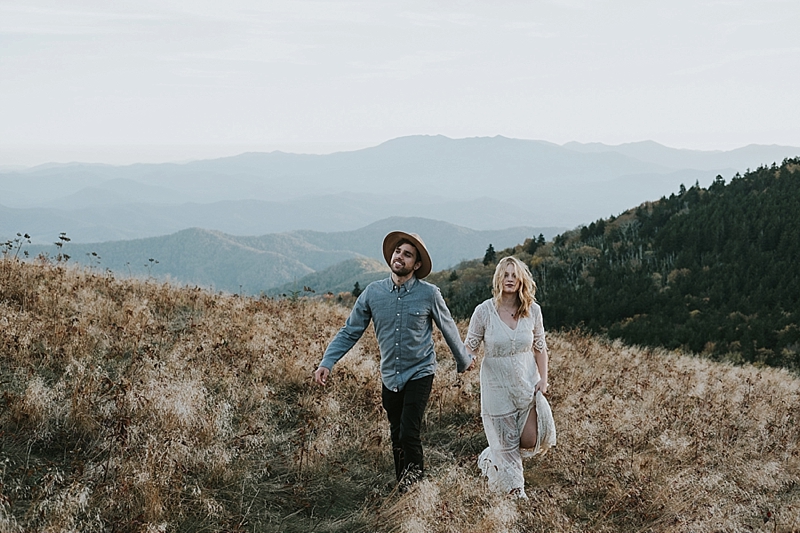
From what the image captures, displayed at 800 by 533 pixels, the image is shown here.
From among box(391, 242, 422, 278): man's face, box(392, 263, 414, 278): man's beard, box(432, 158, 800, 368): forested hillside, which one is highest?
box(391, 242, 422, 278): man's face

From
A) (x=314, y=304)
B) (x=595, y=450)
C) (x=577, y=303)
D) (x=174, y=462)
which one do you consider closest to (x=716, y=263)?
(x=577, y=303)

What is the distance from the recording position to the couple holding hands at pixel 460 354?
4.34 metres

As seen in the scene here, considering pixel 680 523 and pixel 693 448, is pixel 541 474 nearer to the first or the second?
pixel 680 523

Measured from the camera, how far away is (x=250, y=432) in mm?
4691

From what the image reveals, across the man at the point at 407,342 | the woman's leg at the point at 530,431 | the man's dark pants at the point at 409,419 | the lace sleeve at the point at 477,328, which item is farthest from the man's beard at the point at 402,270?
the woman's leg at the point at 530,431

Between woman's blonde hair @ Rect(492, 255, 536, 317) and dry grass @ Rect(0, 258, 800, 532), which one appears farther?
woman's blonde hair @ Rect(492, 255, 536, 317)

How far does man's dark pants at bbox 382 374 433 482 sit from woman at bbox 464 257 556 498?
0.52 metres

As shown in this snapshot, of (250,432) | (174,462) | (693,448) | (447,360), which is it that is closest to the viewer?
(174,462)

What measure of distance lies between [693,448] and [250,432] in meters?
4.02

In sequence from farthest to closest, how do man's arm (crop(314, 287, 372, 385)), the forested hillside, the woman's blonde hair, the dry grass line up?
the forested hillside, man's arm (crop(314, 287, 372, 385)), the woman's blonde hair, the dry grass

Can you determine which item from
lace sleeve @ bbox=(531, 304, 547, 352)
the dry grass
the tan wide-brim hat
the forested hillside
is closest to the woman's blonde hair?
lace sleeve @ bbox=(531, 304, 547, 352)

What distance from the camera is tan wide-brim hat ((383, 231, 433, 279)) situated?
4406 millimetres

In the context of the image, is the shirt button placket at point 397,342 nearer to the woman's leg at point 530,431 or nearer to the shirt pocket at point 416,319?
the shirt pocket at point 416,319

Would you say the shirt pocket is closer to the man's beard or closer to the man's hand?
the man's beard
